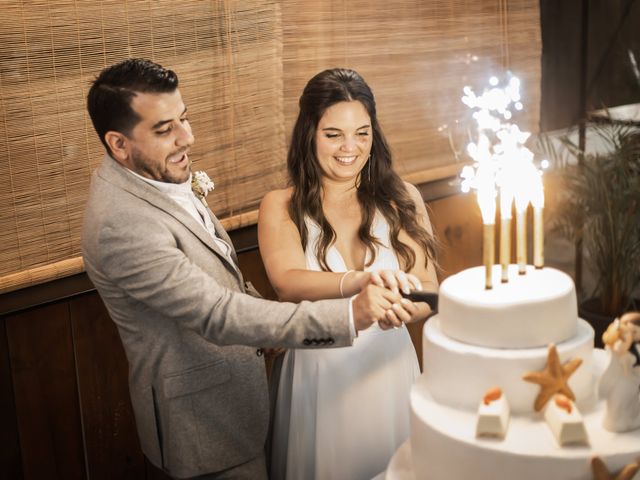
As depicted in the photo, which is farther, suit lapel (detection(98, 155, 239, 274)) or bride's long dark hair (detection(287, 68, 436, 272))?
bride's long dark hair (detection(287, 68, 436, 272))

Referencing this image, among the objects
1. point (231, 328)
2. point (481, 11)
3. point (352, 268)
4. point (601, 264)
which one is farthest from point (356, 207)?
point (601, 264)

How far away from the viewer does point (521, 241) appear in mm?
2338

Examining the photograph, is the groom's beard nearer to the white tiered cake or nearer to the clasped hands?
the clasped hands

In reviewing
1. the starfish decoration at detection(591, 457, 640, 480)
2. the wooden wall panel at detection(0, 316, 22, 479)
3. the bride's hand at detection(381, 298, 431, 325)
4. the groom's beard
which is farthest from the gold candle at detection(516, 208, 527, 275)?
the wooden wall panel at detection(0, 316, 22, 479)

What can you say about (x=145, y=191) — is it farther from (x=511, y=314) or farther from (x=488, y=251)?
(x=511, y=314)

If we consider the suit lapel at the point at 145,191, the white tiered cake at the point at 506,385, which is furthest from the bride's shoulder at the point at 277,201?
the white tiered cake at the point at 506,385

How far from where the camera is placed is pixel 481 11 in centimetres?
484

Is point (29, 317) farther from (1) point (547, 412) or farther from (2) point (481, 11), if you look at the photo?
(2) point (481, 11)

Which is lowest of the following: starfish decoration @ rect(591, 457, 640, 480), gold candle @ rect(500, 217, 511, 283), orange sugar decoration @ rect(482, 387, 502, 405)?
starfish decoration @ rect(591, 457, 640, 480)

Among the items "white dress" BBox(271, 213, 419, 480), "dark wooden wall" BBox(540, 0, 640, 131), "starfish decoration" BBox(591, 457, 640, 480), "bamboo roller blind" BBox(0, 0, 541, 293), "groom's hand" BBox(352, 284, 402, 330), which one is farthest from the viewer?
"dark wooden wall" BBox(540, 0, 640, 131)

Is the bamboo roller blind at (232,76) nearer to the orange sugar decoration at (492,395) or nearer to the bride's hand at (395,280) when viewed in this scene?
the bride's hand at (395,280)

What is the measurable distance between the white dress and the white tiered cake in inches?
27.8

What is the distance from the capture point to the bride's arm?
290cm

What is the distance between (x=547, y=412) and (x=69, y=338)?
1.94 meters
